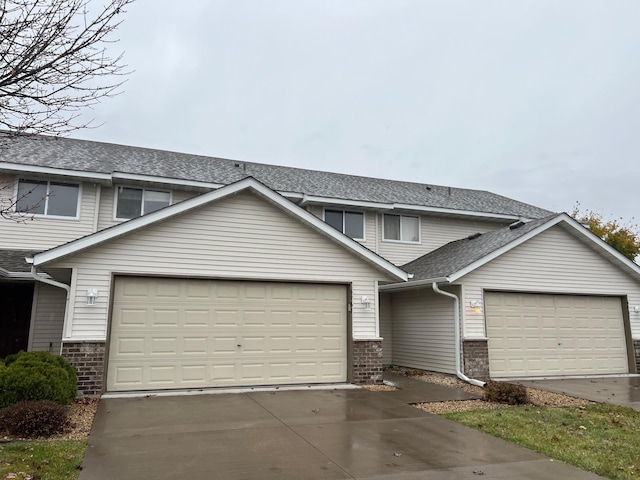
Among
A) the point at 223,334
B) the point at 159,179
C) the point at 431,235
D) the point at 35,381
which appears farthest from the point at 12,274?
the point at 431,235

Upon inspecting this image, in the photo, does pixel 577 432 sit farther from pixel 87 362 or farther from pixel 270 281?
pixel 87 362

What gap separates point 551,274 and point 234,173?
1059cm

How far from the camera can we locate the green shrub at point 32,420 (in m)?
6.50

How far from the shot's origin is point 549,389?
11.6 metres

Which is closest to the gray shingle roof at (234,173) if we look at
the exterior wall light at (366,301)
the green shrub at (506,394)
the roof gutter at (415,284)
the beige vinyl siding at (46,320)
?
the roof gutter at (415,284)

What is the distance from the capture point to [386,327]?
641 inches

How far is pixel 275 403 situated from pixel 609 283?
11337 mm

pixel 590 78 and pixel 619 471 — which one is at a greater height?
pixel 590 78

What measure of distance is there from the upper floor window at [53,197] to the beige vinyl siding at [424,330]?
33.7ft

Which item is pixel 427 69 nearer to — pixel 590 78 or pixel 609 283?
pixel 590 78

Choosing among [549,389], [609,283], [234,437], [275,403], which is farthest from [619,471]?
[609,283]

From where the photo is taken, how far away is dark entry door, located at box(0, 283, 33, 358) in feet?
42.1

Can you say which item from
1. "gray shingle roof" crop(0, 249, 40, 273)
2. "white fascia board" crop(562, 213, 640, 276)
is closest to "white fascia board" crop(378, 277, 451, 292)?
"white fascia board" crop(562, 213, 640, 276)

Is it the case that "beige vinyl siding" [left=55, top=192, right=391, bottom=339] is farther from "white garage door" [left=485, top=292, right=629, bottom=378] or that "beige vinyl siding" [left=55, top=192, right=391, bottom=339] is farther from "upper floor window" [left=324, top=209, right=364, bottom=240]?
"upper floor window" [left=324, top=209, right=364, bottom=240]
